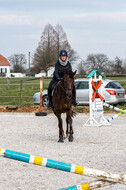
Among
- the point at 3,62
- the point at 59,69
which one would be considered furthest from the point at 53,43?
the point at 59,69

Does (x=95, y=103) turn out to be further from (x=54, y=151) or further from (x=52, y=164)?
(x=52, y=164)

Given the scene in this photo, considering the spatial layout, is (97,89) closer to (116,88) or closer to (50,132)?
(50,132)

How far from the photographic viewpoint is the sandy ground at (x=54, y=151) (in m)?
5.85

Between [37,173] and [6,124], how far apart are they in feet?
28.5

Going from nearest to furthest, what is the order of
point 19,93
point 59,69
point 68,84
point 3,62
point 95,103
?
1. point 68,84
2. point 59,69
3. point 95,103
4. point 19,93
5. point 3,62

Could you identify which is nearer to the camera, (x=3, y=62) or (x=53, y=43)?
(x=53, y=43)

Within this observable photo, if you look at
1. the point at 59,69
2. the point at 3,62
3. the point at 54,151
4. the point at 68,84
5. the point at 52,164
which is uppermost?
the point at 3,62

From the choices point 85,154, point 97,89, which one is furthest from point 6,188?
point 97,89

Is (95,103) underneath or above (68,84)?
underneath

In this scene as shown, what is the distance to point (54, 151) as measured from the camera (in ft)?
28.4

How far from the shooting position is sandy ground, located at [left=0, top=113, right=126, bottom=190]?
5.85 m

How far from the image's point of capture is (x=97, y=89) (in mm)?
14148

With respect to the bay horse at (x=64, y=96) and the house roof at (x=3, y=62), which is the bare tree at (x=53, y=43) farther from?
the bay horse at (x=64, y=96)

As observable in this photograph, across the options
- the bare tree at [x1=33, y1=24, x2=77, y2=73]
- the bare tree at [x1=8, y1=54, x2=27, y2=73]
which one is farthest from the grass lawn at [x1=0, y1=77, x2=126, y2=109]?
the bare tree at [x1=8, y1=54, x2=27, y2=73]
